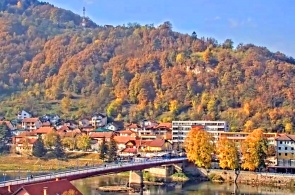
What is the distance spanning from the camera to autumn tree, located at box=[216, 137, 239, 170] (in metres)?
47.7

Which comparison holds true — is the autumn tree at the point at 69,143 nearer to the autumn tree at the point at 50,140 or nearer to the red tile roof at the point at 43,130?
the autumn tree at the point at 50,140

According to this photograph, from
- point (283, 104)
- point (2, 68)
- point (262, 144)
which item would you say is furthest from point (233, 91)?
point (2, 68)

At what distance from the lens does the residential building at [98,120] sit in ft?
263

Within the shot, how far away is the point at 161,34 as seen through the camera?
119562mm

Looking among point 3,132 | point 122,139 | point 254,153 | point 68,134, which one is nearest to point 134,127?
point 122,139

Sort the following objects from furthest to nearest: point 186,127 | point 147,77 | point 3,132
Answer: point 147,77 < point 3,132 < point 186,127

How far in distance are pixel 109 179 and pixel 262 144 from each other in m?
13.8

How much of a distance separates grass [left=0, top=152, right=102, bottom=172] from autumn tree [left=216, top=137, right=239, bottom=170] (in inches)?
574

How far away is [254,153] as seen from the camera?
47562 millimetres

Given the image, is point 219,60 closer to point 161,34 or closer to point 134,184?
point 161,34

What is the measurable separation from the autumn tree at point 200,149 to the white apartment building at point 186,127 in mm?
15121

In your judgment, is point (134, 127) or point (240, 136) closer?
point (240, 136)

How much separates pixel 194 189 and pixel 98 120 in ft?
130

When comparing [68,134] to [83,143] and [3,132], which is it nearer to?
[83,143]
